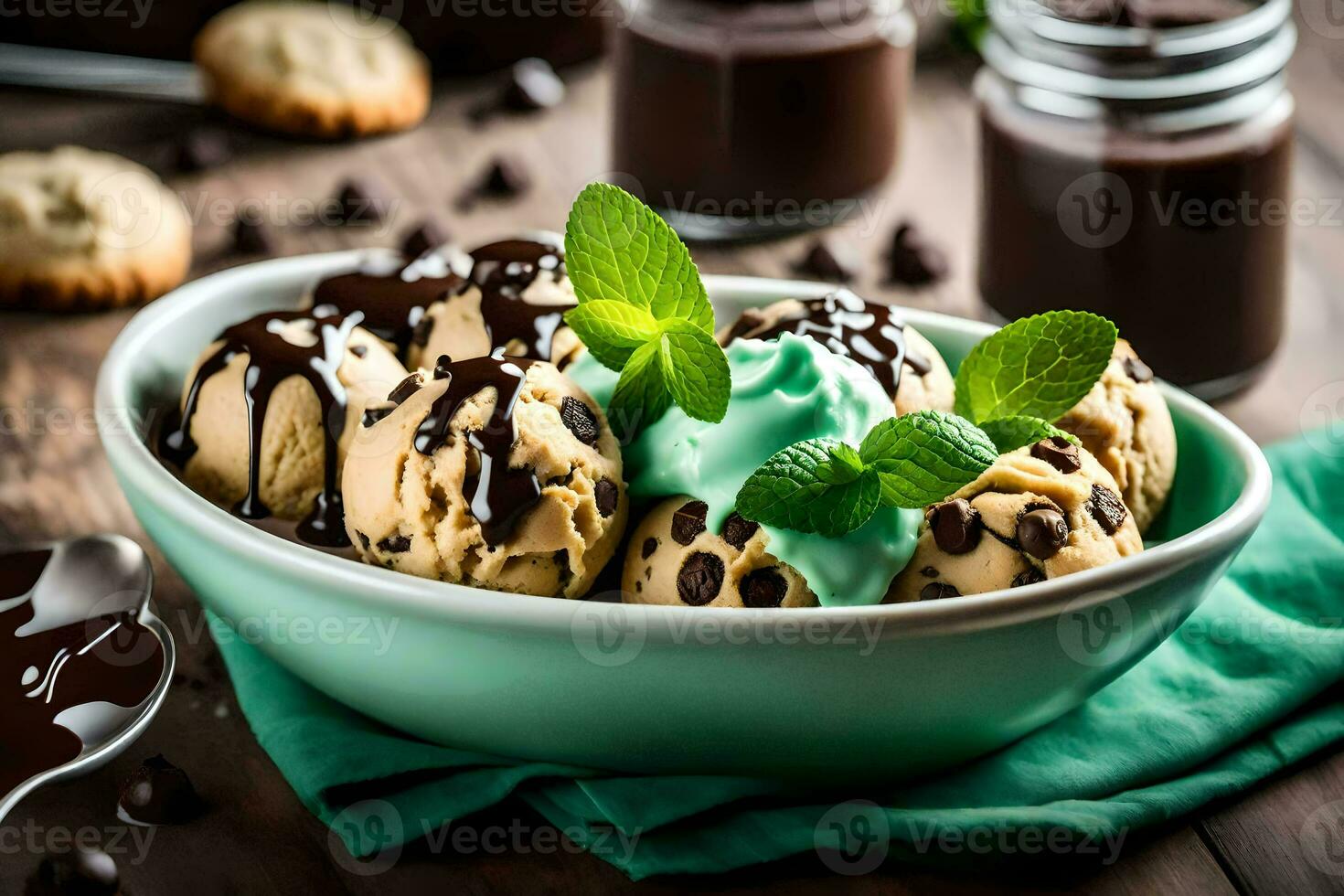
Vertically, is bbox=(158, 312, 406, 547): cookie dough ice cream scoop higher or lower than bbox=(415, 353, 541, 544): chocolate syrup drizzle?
lower

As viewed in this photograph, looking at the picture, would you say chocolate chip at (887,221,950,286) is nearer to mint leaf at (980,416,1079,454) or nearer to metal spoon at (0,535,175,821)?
mint leaf at (980,416,1079,454)

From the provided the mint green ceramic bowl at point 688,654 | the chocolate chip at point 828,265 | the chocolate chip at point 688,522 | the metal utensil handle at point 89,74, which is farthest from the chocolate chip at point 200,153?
the chocolate chip at point 688,522

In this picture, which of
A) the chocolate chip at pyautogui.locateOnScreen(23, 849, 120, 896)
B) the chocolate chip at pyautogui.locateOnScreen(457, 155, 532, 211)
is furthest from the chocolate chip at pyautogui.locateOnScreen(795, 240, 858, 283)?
the chocolate chip at pyautogui.locateOnScreen(23, 849, 120, 896)

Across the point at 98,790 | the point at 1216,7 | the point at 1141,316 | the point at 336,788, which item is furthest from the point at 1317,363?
the point at 98,790

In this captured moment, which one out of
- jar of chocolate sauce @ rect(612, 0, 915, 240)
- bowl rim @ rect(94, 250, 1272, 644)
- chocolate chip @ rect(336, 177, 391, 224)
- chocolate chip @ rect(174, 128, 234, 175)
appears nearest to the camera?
bowl rim @ rect(94, 250, 1272, 644)

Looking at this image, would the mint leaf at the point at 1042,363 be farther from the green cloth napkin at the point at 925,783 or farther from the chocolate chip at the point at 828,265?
the chocolate chip at the point at 828,265

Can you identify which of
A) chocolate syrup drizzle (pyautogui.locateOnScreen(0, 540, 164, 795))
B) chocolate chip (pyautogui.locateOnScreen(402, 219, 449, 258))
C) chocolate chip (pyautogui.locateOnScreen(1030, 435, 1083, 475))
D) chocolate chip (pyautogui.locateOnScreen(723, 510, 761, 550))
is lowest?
chocolate chip (pyautogui.locateOnScreen(402, 219, 449, 258))

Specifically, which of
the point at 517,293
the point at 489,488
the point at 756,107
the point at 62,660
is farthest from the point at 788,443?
the point at 756,107
